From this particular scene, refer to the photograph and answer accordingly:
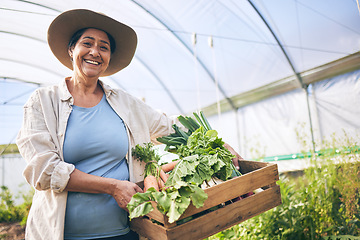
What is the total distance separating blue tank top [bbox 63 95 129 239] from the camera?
1.33 m

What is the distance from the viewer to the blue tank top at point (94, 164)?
4.36ft

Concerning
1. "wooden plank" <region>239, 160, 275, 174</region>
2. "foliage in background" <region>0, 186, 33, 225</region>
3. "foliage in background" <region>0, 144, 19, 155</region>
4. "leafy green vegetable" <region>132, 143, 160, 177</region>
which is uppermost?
"foliage in background" <region>0, 144, 19, 155</region>

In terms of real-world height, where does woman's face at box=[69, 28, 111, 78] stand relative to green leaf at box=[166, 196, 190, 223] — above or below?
above

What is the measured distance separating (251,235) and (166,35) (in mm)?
4444

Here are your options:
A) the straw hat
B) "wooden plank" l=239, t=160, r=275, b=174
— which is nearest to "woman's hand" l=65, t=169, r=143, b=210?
"wooden plank" l=239, t=160, r=275, b=174

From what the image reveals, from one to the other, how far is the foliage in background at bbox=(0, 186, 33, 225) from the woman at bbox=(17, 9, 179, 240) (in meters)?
3.71

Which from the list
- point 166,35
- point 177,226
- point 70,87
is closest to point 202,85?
point 166,35

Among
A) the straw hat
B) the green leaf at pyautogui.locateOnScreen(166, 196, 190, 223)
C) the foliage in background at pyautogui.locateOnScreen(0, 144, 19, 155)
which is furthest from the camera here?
the foliage in background at pyautogui.locateOnScreen(0, 144, 19, 155)

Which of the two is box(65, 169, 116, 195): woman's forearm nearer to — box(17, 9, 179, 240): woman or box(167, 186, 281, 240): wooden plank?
box(17, 9, 179, 240): woman

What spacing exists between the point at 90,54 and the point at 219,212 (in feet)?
3.77

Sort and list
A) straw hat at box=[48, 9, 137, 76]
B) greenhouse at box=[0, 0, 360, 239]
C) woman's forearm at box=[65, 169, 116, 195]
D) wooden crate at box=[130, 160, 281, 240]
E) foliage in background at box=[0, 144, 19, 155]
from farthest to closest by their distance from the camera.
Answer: foliage in background at box=[0, 144, 19, 155], greenhouse at box=[0, 0, 360, 239], straw hat at box=[48, 9, 137, 76], woman's forearm at box=[65, 169, 116, 195], wooden crate at box=[130, 160, 281, 240]

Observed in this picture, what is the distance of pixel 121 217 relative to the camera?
140 cm

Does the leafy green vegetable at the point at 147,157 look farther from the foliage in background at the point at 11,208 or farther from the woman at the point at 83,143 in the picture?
the foliage in background at the point at 11,208

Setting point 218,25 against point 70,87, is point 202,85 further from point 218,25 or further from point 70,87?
point 70,87
